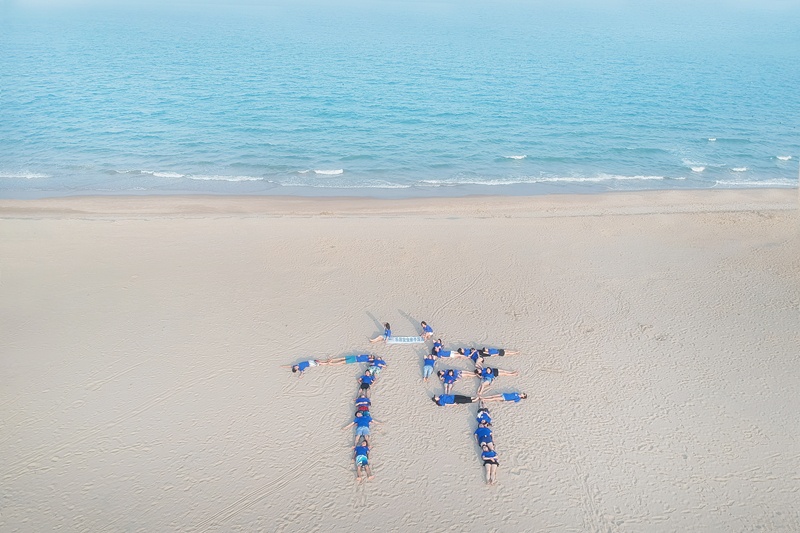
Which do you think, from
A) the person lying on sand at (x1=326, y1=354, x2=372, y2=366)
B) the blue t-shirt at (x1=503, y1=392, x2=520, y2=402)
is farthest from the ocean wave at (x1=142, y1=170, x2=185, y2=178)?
the blue t-shirt at (x1=503, y1=392, x2=520, y2=402)

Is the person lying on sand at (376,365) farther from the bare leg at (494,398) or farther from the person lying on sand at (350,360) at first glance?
the bare leg at (494,398)

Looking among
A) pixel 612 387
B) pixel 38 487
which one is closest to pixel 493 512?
pixel 612 387

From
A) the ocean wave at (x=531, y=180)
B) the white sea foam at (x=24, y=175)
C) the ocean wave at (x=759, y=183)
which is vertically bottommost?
the white sea foam at (x=24, y=175)

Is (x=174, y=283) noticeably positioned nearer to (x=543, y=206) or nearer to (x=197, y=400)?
(x=197, y=400)

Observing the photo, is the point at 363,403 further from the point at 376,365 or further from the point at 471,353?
the point at 471,353

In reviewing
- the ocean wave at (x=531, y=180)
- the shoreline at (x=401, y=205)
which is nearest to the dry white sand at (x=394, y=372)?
the shoreline at (x=401, y=205)
